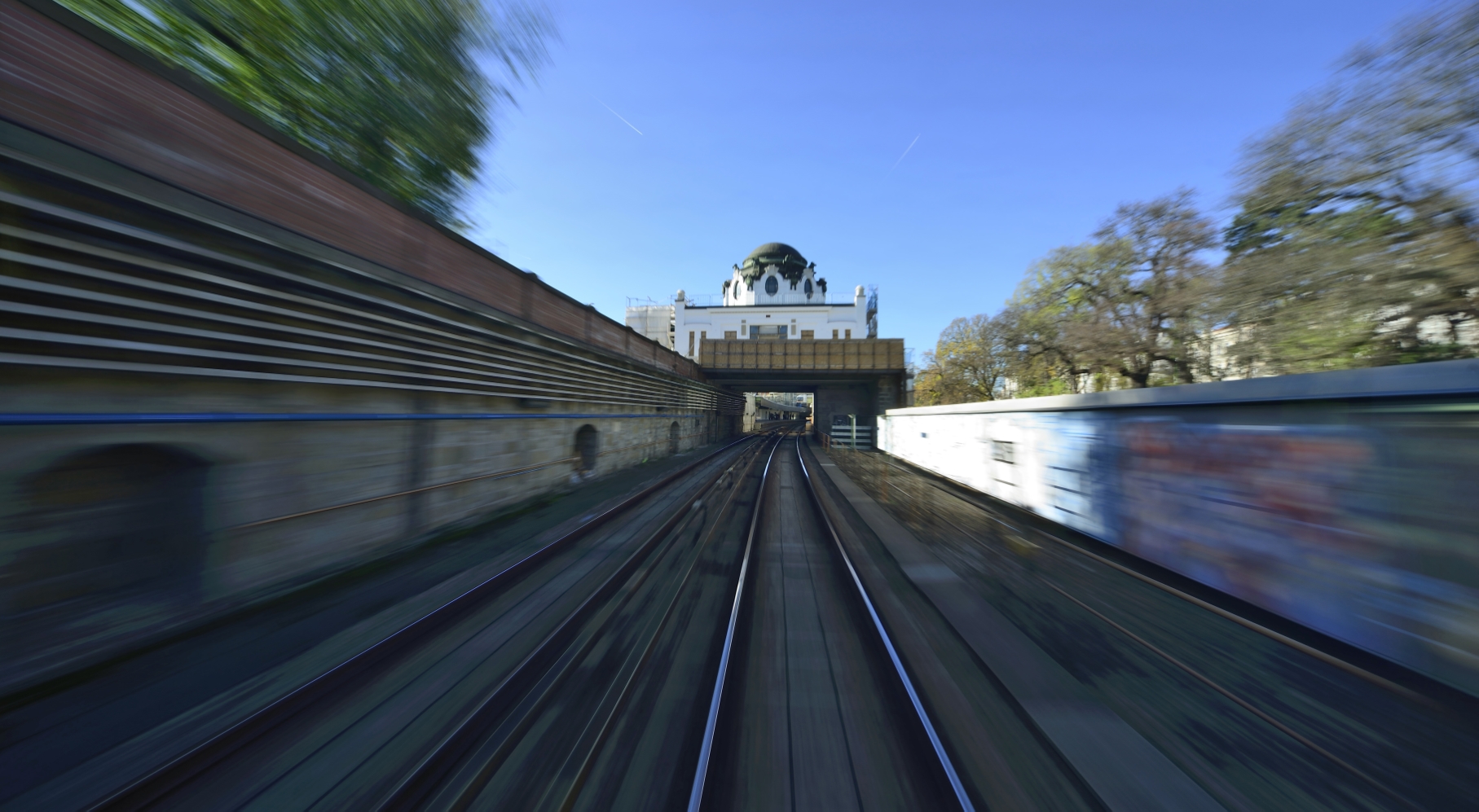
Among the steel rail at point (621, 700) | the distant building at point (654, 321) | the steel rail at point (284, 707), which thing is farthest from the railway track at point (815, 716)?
the distant building at point (654, 321)

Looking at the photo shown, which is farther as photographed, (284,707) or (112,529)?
(112,529)

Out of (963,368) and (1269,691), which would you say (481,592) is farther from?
(963,368)

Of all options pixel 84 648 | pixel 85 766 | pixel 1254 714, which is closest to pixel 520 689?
pixel 85 766

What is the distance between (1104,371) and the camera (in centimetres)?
2309

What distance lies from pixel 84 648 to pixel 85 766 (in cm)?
162

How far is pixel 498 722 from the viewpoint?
326cm

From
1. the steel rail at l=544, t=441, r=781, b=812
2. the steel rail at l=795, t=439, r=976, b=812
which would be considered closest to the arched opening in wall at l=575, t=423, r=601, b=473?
the steel rail at l=544, t=441, r=781, b=812

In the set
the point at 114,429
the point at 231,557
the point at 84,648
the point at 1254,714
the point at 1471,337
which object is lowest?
the point at 1254,714

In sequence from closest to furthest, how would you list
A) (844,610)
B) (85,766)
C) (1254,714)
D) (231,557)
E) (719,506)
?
(85,766) < (1254,714) < (231,557) < (844,610) < (719,506)

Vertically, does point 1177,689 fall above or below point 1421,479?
below

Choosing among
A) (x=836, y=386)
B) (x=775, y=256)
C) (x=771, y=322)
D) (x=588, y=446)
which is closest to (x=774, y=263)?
(x=775, y=256)

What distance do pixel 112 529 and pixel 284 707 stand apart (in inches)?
100

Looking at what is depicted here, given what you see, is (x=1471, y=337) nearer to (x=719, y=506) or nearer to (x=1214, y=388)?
(x=1214, y=388)

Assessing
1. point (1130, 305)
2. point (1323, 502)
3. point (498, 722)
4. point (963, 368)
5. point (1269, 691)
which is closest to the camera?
point (498, 722)
